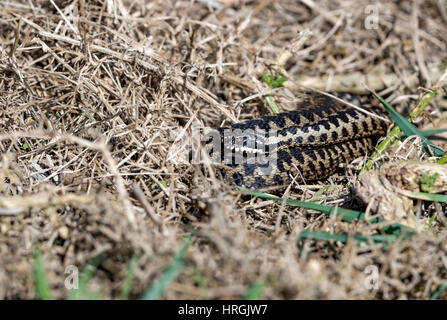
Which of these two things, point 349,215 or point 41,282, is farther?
point 349,215

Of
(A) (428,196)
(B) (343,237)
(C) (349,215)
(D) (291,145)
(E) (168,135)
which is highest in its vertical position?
(E) (168,135)

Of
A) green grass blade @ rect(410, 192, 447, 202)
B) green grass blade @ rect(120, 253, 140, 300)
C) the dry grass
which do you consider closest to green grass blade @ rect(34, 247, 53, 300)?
the dry grass

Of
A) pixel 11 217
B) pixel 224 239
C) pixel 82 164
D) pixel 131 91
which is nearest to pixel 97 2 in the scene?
pixel 131 91

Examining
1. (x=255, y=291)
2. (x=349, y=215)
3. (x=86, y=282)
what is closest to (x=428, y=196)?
(x=349, y=215)

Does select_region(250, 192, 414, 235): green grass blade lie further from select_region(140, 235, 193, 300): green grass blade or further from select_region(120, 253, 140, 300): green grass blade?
select_region(120, 253, 140, 300): green grass blade

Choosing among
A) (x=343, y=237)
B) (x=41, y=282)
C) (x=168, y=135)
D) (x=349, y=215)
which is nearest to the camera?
(x=41, y=282)

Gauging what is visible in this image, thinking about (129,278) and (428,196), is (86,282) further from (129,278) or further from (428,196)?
(428,196)

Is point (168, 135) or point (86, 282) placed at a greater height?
point (168, 135)
